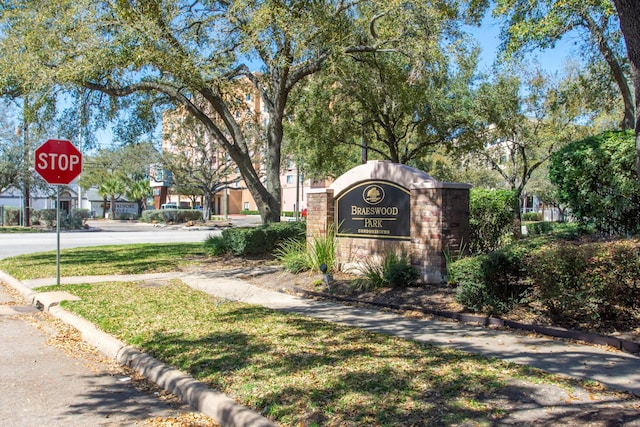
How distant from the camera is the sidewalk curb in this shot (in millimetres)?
4203

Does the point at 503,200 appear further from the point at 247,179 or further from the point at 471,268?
the point at 247,179

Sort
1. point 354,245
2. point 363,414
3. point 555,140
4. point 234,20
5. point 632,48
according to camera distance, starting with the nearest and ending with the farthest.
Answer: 1. point 363,414
2. point 632,48
3. point 354,245
4. point 234,20
5. point 555,140

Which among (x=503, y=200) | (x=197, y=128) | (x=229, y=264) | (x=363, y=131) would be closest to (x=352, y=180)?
(x=503, y=200)

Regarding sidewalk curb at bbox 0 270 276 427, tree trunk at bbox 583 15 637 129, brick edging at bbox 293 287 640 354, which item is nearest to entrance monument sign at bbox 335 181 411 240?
brick edging at bbox 293 287 640 354

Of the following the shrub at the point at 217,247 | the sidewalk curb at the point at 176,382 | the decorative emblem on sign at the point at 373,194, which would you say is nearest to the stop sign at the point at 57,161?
the sidewalk curb at the point at 176,382

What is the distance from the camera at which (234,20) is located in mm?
12742

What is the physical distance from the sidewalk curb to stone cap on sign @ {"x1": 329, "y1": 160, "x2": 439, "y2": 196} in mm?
5759

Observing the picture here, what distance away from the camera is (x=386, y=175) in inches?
409

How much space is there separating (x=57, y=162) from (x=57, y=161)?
20 mm

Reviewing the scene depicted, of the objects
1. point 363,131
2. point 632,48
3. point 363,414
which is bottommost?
point 363,414

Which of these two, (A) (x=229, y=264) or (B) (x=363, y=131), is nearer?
(A) (x=229, y=264)

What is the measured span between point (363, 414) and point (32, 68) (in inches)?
442

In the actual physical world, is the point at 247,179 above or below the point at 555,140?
below

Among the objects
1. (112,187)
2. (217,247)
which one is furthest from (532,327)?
(112,187)
